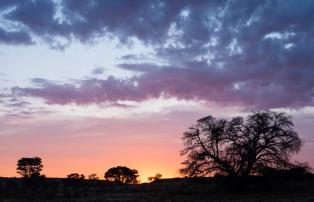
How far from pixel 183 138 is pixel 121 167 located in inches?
3095

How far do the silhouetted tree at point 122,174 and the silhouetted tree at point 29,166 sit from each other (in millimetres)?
24383

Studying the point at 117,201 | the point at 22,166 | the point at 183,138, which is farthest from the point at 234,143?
the point at 22,166

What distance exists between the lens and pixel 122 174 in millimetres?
130375

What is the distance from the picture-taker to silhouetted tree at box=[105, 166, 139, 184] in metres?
130

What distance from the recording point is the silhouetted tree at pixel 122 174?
130 meters

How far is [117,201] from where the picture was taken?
1614 inches

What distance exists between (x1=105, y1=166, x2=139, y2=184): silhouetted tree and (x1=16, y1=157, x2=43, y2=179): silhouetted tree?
24.4 m

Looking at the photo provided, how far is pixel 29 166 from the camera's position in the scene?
364 feet

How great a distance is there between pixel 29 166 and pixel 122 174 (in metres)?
27.7

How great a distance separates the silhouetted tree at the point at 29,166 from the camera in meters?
110

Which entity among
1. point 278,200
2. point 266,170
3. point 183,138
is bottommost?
point 278,200

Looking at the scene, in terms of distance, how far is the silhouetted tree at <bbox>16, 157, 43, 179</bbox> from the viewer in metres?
110

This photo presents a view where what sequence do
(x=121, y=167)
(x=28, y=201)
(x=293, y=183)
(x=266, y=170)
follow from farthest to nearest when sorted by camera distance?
(x=121, y=167)
(x=293, y=183)
(x=266, y=170)
(x=28, y=201)

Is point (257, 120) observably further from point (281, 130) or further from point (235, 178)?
point (235, 178)
